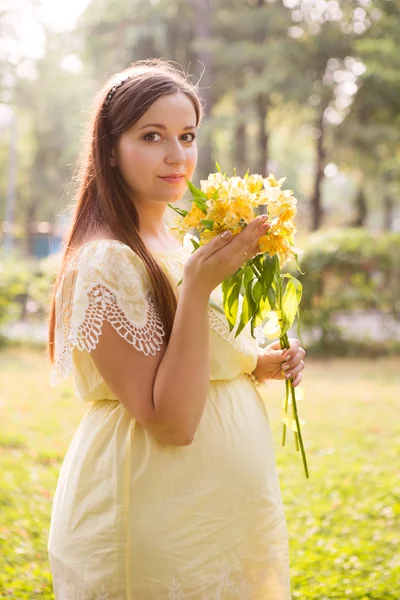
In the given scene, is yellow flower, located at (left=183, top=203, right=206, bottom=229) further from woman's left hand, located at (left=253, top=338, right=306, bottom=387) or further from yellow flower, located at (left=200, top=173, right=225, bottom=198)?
woman's left hand, located at (left=253, top=338, right=306, bottom=387)

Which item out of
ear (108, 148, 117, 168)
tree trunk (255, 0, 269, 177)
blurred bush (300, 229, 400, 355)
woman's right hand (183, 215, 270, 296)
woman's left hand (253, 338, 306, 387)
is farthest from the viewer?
tree trunk (255, 0, 269, 177)

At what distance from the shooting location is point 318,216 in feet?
72.5

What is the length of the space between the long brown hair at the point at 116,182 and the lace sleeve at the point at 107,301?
0.05m

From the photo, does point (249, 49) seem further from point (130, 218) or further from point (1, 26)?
point (130, 218)

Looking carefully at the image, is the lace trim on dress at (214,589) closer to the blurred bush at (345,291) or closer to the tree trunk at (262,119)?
the blurred bush at (345,291)

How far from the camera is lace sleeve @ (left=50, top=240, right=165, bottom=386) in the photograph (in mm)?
1797

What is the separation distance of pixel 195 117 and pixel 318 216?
20.4 metres

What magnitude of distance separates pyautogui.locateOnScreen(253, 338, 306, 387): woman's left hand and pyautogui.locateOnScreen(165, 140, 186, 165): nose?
636 mm

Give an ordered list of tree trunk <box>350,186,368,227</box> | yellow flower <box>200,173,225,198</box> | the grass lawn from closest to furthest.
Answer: yellow flower <box>200,173,225,198</box>
the grass lawn
tree trunk <box>350,186,368,227</box>

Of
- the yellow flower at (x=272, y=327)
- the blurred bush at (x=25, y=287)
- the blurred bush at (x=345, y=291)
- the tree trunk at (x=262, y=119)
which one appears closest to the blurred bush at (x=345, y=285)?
the blurred bush at (x=345, y=291)

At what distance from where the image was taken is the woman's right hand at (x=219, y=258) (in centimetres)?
172

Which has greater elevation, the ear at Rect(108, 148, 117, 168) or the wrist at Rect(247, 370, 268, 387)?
the ear at Rect(108, 148, 117, 168)

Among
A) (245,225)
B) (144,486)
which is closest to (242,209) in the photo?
(245,225)

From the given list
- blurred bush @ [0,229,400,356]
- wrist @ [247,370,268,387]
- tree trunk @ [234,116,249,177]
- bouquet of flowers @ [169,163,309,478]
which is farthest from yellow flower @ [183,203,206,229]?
tree trunk @ [234,116,249,177]
